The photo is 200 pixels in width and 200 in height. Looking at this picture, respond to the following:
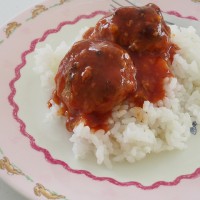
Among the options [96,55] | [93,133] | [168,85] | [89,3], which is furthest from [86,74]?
[89,3]

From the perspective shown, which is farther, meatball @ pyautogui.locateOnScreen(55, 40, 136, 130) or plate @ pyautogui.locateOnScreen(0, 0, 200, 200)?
meatball @ pyautogui.locateOnScreen(55, 40, 136, 130)

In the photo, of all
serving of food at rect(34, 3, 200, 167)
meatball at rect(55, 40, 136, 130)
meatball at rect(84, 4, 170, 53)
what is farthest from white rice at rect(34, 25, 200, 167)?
meatball at rect(84, 4, 170, 53)

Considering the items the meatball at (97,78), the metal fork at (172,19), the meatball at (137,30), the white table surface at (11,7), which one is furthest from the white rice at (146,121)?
the white table surface at (11,7)

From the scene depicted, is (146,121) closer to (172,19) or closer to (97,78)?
(97,78)

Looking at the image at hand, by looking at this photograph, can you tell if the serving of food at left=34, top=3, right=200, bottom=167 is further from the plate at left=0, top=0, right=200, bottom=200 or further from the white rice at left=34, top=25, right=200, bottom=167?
the plate at left=0, top=0, right=200, bottom=200

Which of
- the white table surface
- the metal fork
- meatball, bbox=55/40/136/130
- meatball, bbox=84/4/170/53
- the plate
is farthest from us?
the white table surface

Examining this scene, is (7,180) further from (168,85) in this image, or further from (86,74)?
(168,85)

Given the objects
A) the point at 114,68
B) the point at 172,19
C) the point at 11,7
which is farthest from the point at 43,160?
the point at 11,7

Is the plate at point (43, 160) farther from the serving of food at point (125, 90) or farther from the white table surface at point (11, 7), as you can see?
the white table surface at point (11, 7)
